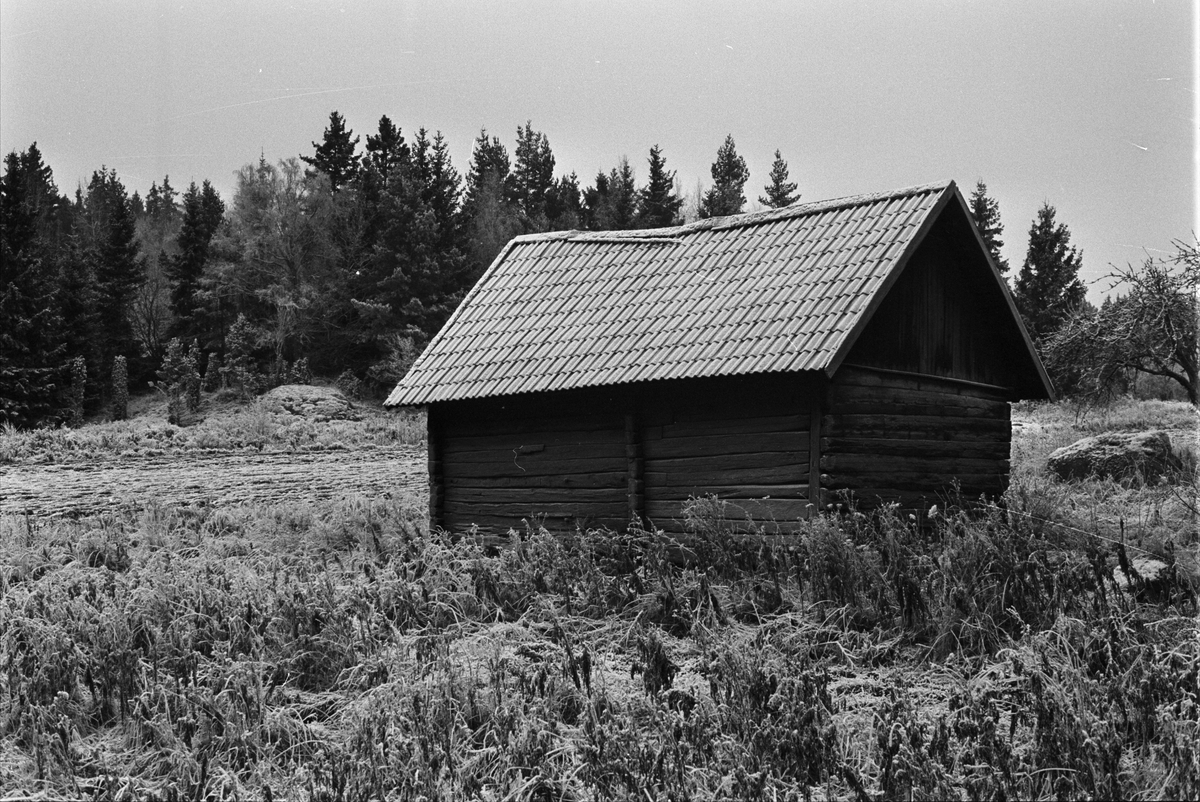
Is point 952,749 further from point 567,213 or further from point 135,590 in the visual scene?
point 567,213

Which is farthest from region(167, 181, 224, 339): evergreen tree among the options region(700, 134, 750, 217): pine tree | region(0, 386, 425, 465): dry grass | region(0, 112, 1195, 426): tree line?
region(700, 134, 750, 217): pine tree

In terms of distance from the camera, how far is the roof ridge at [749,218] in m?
13.5

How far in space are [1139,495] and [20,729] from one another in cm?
1509

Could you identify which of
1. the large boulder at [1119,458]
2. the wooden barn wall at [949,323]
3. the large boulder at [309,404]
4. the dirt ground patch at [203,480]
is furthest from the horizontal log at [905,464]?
the large boulder at [309,404]

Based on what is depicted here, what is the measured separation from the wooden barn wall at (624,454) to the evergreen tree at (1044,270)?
3912cm

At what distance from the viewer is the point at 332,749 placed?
19.7 ft

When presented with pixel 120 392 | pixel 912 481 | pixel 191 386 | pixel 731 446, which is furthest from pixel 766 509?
pixel 120 392

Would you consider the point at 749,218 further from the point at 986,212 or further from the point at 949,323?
the point at 986,212

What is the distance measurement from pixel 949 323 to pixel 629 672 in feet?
27.3

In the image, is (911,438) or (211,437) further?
(211,437)

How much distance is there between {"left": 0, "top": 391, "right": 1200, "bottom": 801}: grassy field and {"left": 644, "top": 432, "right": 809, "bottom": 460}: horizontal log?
0.93m

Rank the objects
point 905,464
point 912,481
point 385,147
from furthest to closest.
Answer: point 385,147
point 912,481
point 905,464

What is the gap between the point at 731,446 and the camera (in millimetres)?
12555

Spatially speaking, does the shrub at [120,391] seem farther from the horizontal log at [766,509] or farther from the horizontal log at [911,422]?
the horizontal log at [911,422]
